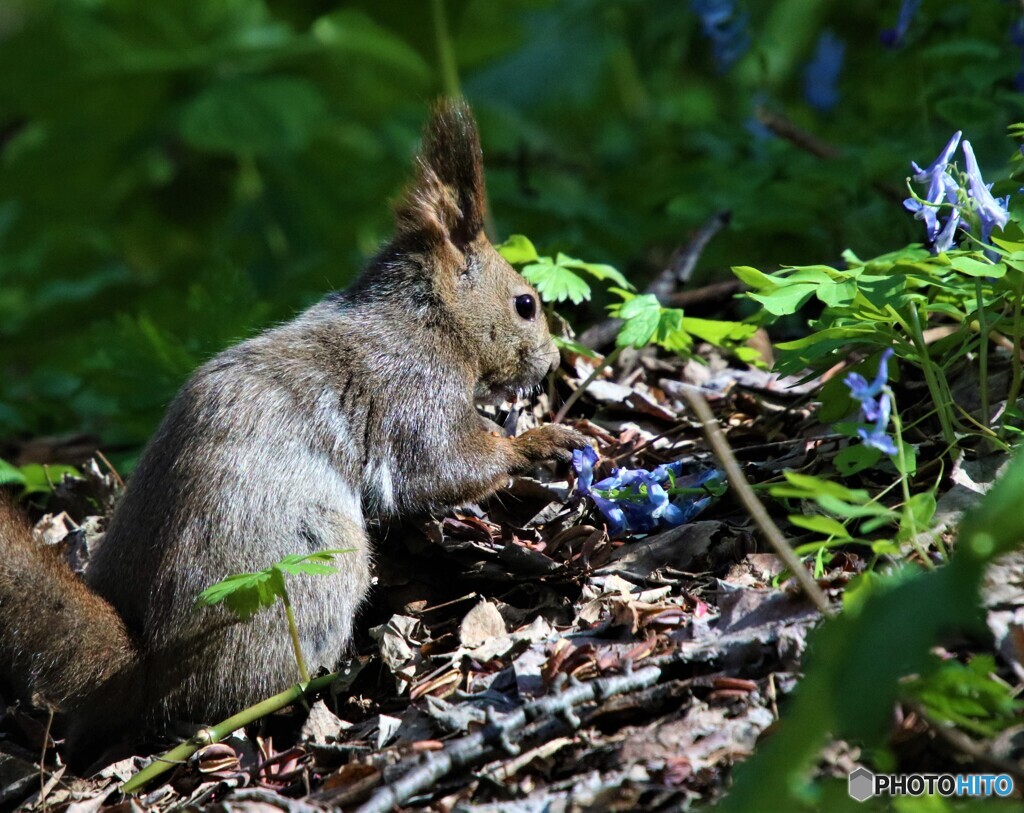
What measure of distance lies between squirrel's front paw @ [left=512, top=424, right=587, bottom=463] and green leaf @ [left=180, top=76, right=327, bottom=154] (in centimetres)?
271

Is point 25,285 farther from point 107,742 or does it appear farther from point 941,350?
point 941,350

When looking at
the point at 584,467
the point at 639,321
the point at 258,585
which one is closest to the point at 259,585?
the point at 258,585

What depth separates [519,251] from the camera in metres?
3.52

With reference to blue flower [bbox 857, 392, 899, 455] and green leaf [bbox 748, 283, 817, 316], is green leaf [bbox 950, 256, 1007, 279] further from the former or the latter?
blue flower [bbox 857, 392, 899, 455]

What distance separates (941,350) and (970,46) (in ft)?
5.68

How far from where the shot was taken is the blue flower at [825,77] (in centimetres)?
558

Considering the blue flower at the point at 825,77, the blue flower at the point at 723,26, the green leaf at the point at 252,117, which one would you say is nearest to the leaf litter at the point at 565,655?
the blue flower at the point at 723,26

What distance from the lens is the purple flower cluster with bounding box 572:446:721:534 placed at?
2.86 m

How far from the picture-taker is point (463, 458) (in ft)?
10.2

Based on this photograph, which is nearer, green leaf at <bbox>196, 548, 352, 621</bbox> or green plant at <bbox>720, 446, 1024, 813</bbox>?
green plant at <bbox>720, 446, 1024, 813</bbox>

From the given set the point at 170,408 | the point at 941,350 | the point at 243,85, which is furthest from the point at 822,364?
the point at 243,85

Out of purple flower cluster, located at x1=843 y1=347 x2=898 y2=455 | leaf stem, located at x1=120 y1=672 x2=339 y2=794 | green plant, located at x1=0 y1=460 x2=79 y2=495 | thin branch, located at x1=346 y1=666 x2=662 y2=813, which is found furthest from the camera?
green plant, located at x1=0 y1=460 x2=79 y2=495

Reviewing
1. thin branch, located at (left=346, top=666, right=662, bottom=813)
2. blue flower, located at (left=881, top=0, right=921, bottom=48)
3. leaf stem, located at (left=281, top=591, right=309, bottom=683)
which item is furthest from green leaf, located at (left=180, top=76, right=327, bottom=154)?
thin branch, located at (left=346, top=666, right=662, bottom=813)

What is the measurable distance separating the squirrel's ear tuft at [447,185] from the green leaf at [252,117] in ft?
6.85
